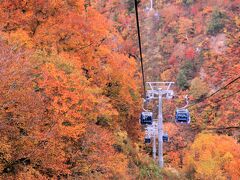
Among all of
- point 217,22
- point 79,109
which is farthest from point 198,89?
point 79,109

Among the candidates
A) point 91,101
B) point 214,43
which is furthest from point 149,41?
point 91,101

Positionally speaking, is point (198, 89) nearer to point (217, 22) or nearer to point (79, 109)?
point (217, 22)

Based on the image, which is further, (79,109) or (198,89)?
(198,89)

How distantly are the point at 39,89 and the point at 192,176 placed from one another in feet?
105

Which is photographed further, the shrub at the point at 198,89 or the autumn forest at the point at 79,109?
the shrub at the point at 198,89

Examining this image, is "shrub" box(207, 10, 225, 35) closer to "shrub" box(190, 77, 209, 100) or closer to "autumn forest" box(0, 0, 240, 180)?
"shrub" box(190, 77, 209, 100)

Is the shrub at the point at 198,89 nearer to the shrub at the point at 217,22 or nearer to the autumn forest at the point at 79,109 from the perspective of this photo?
the autumn forest at the point at 79,109

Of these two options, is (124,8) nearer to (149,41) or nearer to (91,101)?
(149,41)

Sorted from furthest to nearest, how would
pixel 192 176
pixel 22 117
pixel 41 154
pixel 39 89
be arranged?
pixel 192 176 < pixel 39 89 < pixel 41 154 < pixel 22 117

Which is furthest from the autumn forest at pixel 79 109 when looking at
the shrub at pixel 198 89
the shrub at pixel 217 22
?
the shrub at pixel 217 22

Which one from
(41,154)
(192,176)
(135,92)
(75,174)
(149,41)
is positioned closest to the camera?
(41,154)

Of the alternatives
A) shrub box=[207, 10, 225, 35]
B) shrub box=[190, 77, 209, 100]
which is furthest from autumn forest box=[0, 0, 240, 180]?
shrub box=[207, 10, 225, 35]

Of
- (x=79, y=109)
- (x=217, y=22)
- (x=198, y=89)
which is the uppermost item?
(x=217, y=22)

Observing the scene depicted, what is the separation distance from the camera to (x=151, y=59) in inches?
3376
